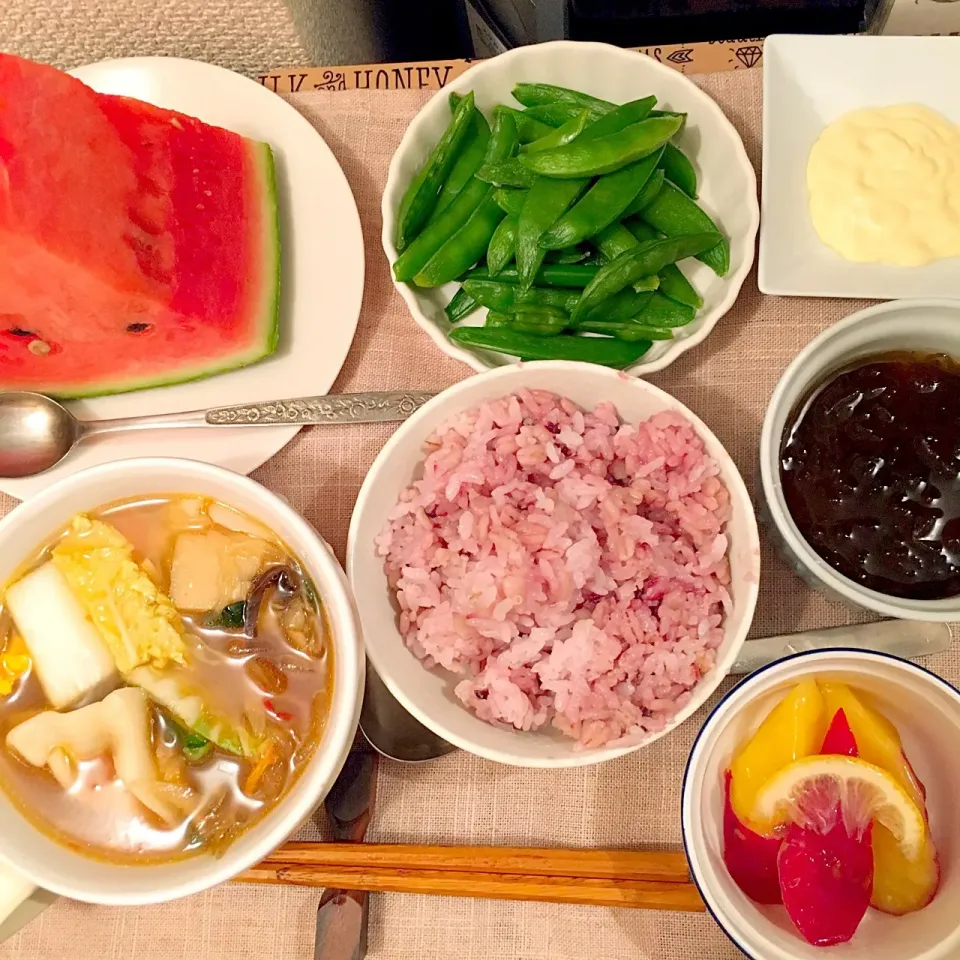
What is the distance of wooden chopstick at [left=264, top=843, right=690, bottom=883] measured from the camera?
3.55ft

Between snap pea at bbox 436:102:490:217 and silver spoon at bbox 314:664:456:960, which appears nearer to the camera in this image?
silver spoon at bbox 314:664:456:960

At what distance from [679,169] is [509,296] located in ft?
1.06

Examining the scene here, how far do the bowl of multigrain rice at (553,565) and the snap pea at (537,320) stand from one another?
0.43 ft

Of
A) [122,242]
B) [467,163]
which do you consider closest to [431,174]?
[467,163]

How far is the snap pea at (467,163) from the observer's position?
1272 mm

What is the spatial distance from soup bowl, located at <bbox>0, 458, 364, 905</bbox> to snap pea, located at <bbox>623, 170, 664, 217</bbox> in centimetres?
66

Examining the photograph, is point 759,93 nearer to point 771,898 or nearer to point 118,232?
point 118,232

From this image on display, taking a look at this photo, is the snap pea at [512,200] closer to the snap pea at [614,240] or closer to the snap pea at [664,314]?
the snap pea at [614,240]

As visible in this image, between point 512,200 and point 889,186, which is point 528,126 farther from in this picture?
point 889,186

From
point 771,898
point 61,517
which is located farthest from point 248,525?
point 771,898

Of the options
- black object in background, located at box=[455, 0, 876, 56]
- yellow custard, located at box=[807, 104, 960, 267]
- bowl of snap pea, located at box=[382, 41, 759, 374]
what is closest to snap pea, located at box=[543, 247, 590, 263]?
bowl of snap pea, located at box=[382, 41, 759, 374]

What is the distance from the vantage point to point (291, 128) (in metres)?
1.30

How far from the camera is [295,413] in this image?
1.22m

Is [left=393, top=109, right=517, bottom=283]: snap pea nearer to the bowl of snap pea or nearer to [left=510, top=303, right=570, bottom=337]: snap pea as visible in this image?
the bowl of snap pea
